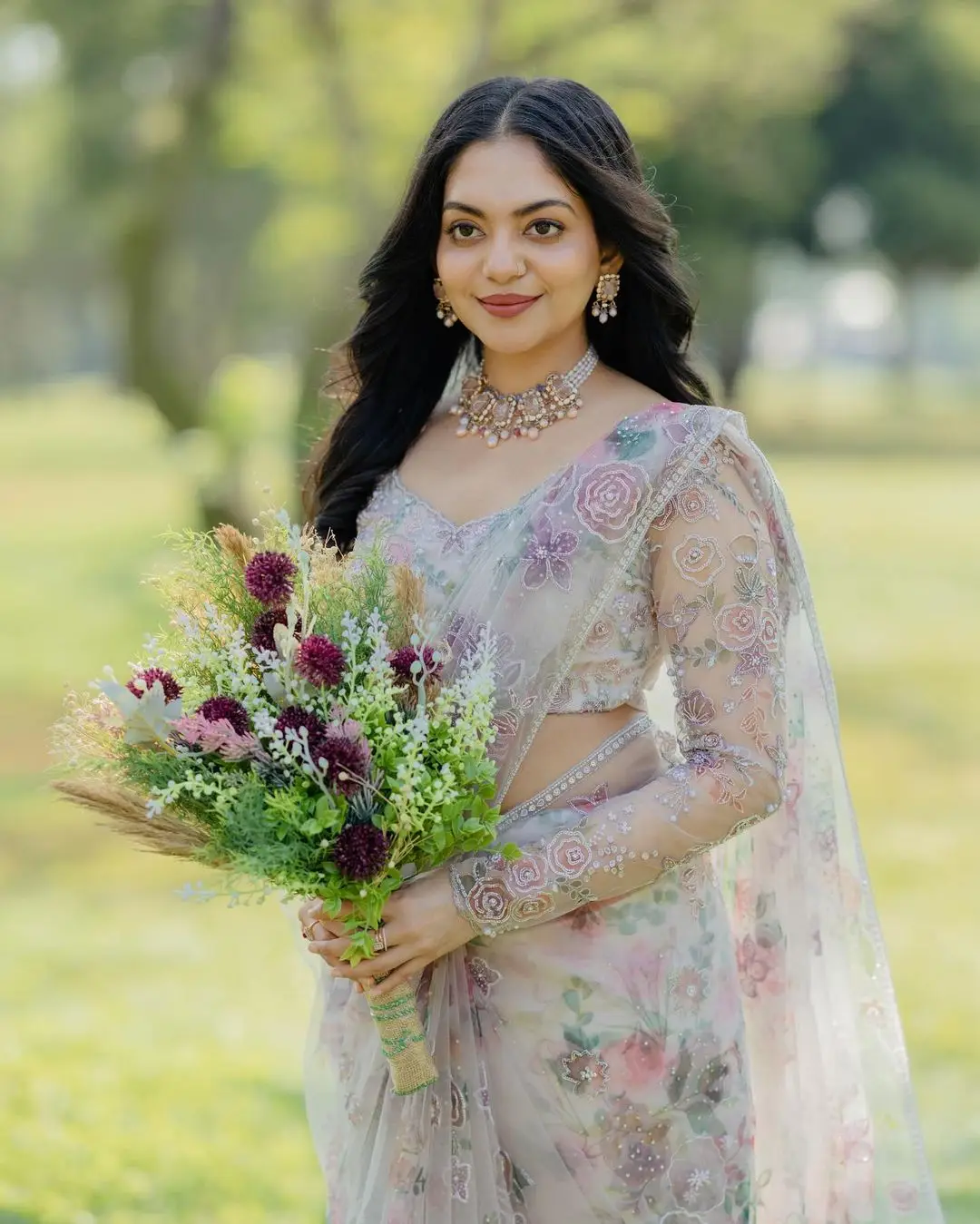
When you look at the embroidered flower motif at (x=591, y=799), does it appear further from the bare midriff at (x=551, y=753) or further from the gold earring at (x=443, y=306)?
the gold earring at (x=443, y=306)

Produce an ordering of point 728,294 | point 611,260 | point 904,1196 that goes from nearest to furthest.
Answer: point 611,260, point 904,1196, point 728,294

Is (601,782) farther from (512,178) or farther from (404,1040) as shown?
(512,178)

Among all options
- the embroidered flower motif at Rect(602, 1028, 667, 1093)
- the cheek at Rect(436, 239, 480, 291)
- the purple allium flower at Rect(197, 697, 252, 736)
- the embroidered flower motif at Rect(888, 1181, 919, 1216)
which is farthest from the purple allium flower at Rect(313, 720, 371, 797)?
the embroidered flower motif at Rect(888, 1181, 919, 1216)

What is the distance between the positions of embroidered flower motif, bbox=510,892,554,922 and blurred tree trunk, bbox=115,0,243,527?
10817 mm

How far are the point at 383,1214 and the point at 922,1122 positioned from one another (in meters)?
2.79

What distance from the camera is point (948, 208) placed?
35469 mm

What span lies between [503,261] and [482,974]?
1.01 meters

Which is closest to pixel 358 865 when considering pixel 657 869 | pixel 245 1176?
pixel 657 869

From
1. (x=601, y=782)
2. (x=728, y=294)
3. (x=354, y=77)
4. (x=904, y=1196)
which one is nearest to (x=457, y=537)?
(x=601, y=782)

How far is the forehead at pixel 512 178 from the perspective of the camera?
7.40 ft

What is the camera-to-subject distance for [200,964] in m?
6.32

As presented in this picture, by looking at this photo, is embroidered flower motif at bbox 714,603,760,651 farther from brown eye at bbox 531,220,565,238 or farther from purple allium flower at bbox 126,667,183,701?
purple allium flower at bbox 126,667,183,701

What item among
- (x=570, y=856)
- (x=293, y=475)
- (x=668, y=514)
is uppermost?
(x=293, y=475)

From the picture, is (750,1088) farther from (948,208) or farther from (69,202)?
(948,208)
